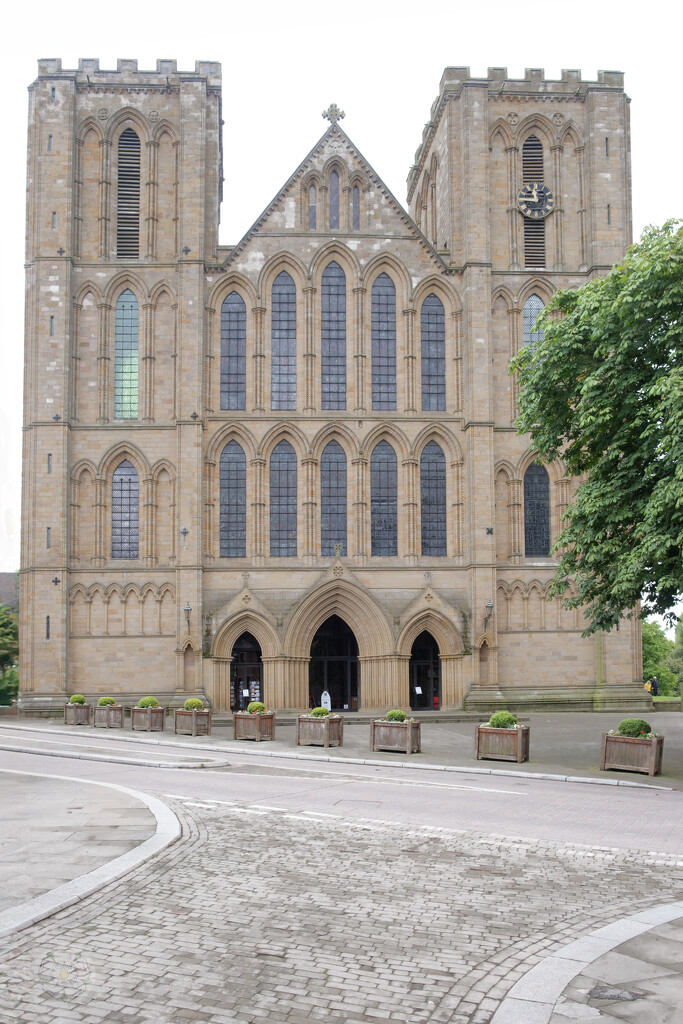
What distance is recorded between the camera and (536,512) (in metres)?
41.1

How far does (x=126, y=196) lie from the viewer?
4209 cm

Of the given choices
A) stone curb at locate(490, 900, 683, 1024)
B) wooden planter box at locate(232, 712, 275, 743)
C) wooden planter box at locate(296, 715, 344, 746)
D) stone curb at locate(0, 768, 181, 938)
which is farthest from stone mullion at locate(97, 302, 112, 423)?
stone curb at locate(490, 900, 683, 1024)

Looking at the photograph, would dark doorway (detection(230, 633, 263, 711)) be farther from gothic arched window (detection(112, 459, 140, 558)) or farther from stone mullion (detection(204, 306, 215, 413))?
stone mullion (detection(204, 306, 215, 413))

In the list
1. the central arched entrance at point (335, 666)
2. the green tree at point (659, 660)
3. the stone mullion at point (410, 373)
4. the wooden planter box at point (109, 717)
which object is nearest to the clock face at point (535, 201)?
the stone mullion at point (410, 373)

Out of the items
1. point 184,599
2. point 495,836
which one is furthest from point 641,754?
point 184,599

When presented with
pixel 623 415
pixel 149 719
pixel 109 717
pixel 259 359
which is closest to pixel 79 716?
pixel 109 717

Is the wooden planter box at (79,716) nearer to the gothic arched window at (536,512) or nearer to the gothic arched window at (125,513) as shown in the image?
the gothic arched window at (125,513)

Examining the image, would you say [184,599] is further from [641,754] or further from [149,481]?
[641,754]

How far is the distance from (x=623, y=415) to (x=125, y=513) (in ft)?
76.5

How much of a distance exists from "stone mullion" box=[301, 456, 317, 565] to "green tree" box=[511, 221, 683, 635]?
627 inches

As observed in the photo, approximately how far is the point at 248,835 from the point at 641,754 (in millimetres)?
11085

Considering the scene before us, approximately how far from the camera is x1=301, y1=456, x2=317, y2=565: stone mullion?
3969cm

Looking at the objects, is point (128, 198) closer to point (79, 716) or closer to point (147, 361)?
point (147, 361)

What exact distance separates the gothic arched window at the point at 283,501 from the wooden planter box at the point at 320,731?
43.9 feet
